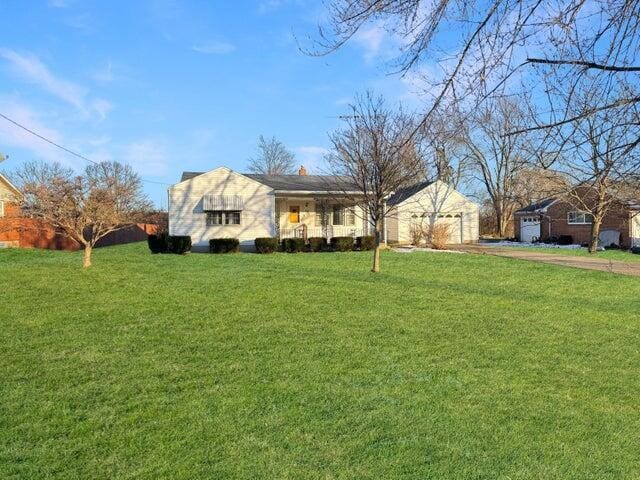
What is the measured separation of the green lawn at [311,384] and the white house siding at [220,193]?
1162cm

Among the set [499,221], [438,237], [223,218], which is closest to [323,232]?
[223,218]

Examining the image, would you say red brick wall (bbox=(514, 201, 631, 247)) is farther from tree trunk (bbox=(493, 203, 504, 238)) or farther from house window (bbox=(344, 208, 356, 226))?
house window (bbox=(344, 208, 356, 226))

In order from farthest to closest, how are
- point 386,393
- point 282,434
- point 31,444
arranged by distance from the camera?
point 386,393 → point 282,434 → point 31,444

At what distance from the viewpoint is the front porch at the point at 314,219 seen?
24.6m

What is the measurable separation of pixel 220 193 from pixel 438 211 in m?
14.8

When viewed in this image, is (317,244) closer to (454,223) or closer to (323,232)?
(323,232)

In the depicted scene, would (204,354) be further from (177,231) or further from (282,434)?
(177,231)

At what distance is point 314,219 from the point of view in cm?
2544

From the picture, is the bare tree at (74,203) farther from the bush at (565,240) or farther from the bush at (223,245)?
the bush at (565,240)

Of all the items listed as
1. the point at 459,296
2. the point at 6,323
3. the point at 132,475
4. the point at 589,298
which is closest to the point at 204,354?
the point at 132,475

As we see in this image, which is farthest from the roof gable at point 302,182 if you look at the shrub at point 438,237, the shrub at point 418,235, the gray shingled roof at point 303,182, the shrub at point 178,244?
the shrub at point 438,237

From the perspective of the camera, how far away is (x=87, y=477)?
3143 millimetres

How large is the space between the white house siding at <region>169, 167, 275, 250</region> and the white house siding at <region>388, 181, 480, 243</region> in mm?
10051

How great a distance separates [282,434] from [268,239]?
16596 millimetres
